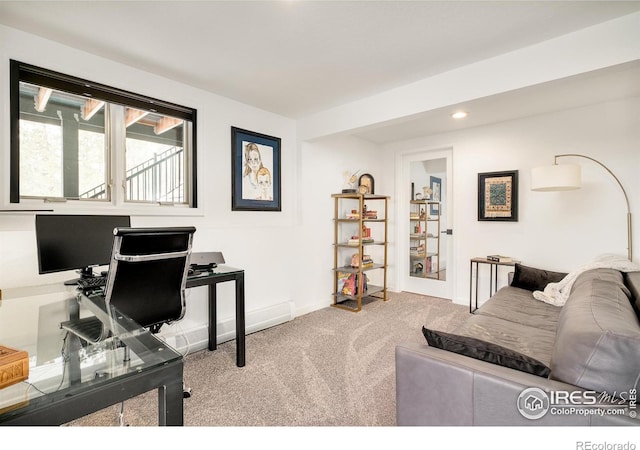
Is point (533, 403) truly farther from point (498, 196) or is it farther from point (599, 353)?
point (498, 196)

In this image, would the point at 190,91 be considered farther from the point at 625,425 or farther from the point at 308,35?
the point at 625,425

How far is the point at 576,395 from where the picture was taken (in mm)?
1015

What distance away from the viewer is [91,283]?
1.94 meters

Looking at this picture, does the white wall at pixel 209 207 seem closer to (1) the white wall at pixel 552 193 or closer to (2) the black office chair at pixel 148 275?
(2) the black office chair at pixel 148 275

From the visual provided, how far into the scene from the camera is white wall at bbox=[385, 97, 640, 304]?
3.11 metres

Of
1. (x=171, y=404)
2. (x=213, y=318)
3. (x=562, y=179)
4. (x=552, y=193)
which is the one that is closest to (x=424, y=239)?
(x=552, y=193)

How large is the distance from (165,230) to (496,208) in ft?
12.3

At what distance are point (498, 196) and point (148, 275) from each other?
3.88m

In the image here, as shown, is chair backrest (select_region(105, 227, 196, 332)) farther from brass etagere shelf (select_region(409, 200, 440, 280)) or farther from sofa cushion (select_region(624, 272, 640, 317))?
brass etagere shelf (select_region(409, 200, 440, 280))

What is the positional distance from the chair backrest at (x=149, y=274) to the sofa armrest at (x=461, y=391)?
1402 millimetres

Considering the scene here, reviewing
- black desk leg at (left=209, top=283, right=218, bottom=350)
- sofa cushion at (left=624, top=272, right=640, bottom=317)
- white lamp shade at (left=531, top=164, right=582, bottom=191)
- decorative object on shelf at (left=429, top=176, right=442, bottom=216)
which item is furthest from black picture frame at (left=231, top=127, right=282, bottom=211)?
sofa cushion at (left=624, top=272, right=640, bottom=317)

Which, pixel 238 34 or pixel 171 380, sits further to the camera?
pixel 238 34
